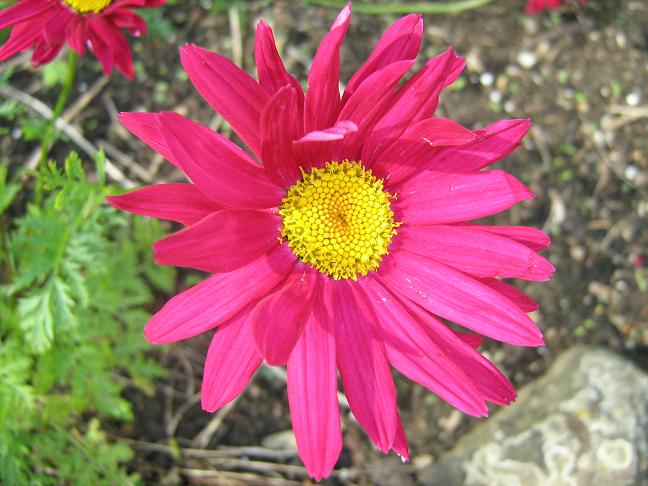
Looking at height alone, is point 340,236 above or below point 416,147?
below

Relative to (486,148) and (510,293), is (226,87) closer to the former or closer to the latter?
(486,148)

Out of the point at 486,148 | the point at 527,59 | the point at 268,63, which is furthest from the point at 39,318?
the point at 527,59

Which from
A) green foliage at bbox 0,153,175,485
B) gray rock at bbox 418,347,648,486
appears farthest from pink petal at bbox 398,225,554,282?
gray rock at bbox 418,347,648,486

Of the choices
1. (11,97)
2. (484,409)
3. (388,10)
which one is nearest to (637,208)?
(388,10)

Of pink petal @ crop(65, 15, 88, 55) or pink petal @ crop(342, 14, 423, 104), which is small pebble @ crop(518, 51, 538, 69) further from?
pink petal @ crop(65, 15, 88, 55)

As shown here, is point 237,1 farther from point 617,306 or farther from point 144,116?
point 617,306

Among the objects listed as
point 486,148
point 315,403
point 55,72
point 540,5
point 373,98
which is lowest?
point 540,5
